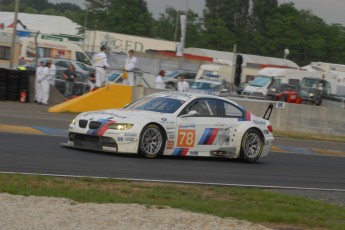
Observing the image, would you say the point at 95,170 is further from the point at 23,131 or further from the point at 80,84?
Result: the point at 80,84

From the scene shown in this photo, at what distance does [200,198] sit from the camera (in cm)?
1054

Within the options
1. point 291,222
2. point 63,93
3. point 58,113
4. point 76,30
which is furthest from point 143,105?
point 76,30

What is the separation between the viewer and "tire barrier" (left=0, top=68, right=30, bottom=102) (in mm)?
26141

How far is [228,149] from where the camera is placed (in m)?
16.1

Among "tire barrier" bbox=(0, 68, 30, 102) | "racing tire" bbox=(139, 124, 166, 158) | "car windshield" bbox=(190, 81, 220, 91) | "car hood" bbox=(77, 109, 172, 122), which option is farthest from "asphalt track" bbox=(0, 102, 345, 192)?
"car windshield" bbox=(190, 81, 220, 91)

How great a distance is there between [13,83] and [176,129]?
41.2 feet

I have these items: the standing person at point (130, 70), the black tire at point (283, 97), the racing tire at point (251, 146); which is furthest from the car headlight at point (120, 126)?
the black tire at point (283, 97)

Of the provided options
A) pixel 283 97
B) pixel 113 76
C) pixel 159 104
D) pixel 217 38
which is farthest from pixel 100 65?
pixel 217 38

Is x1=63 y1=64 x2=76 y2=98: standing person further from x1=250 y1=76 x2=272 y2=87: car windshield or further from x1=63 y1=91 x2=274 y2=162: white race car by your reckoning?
x1=250 y1=76 x2=272 y2=87: car windshield

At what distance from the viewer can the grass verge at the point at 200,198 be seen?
935 cm

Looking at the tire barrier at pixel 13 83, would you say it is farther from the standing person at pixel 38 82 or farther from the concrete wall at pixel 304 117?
the concrete wall at pixel 304 117

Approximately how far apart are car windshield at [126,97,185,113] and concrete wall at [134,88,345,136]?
1139cm

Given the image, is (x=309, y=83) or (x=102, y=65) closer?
(x=102, y=65)

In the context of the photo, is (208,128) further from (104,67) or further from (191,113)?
(104,67)
